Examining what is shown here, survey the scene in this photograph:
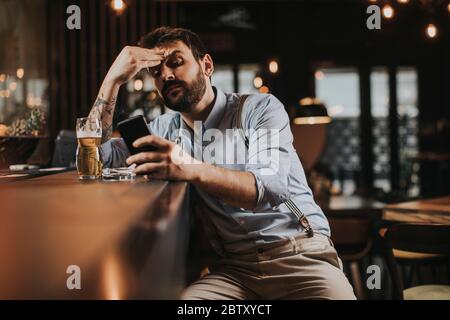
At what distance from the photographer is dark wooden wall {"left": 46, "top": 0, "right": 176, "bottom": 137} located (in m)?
3.47

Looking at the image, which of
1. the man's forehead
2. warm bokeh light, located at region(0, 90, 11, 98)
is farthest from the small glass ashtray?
warm bokeh light, located at region(0, 90, 11, 98)

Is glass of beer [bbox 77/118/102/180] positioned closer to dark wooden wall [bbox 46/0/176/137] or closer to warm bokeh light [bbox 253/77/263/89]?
dark wooden wall [bbox 46/0/176/137]

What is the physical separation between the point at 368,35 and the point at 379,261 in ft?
14.7

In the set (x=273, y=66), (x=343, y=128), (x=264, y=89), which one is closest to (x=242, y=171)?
(x=264, y=89)

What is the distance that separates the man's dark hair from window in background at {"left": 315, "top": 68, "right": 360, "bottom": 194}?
6296mm

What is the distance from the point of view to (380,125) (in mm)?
7973

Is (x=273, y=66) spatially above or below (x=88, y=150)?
above

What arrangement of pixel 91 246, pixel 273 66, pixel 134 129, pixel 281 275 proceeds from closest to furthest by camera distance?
pixel 91 246, pixel 134 129, pixel 281 275, pixel 273 66

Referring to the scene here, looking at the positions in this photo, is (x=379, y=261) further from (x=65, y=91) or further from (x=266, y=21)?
(x=266, y=21)

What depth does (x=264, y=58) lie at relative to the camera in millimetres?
7980

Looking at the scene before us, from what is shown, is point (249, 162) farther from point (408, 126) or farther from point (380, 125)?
point (408, 126)

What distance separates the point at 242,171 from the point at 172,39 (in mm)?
532
